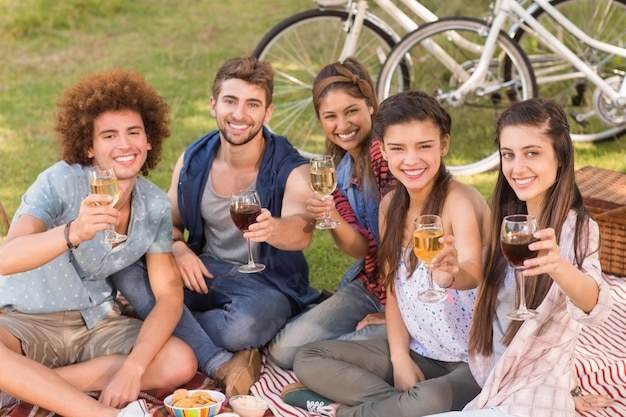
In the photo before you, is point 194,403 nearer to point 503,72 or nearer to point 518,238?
point 518,238

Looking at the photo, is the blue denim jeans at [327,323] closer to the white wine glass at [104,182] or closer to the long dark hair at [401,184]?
the long dark hair at [401,184]

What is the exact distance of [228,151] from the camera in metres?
4.65

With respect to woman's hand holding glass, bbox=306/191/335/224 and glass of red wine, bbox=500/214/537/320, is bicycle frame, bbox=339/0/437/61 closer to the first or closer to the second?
woman's hand holding glass, bbox=306/191/335/224

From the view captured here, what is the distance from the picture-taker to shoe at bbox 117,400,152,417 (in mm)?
3658

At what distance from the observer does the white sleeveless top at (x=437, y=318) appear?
3832 millimetres

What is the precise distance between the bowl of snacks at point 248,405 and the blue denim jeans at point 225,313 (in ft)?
1.11

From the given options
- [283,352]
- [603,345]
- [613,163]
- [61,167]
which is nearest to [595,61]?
[613,163]

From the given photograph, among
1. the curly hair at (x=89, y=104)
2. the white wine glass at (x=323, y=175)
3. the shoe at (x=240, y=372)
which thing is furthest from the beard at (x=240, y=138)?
the shoe at (x=240, y=372)

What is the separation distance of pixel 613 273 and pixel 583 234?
225cm

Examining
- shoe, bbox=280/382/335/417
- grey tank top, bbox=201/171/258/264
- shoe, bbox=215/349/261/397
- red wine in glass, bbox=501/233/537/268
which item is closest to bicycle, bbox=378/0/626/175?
grey tank top, bbox=201/171/258/264

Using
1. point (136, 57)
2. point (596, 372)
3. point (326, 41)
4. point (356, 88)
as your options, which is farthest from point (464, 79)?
point (136, 57)

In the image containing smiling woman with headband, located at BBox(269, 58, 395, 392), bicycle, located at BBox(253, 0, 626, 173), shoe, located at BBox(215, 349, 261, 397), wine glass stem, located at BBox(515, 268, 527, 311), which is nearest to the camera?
wine glass stem, located at BBox(515, 268, 527, 311)

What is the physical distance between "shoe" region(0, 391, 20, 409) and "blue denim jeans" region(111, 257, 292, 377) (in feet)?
2.33

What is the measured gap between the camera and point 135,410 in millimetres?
3693
